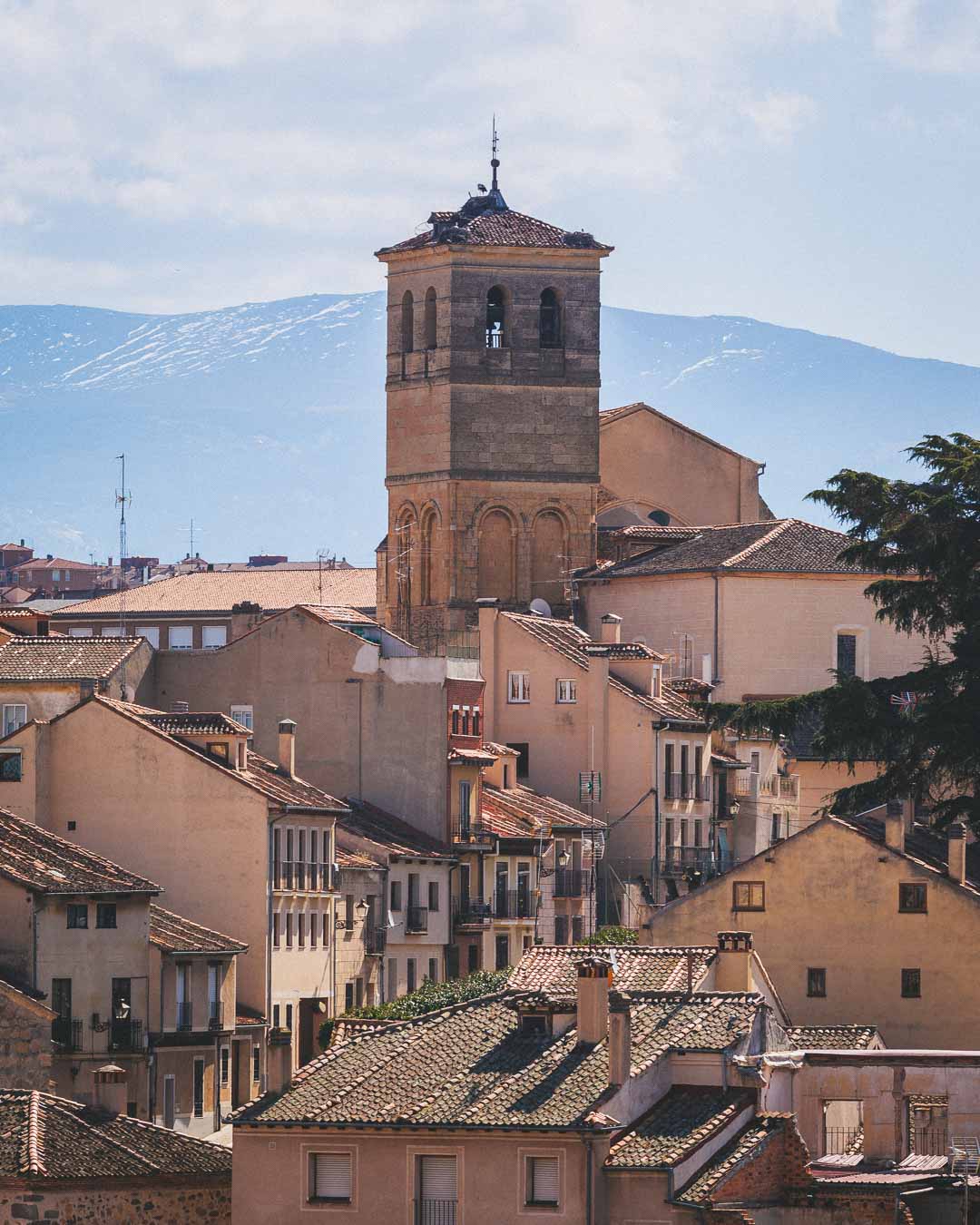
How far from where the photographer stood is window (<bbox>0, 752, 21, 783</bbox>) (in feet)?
248

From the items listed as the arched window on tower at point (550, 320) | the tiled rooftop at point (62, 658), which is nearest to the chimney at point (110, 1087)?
the tiled rooftop at point (62, 658)

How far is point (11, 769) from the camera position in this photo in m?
75.8

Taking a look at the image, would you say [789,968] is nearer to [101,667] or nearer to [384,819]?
[384,819]

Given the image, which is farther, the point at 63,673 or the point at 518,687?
the point at 518,687

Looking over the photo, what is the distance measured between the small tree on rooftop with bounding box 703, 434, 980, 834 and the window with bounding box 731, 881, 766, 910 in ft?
31.2

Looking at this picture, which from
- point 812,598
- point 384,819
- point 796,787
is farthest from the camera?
point 812,598

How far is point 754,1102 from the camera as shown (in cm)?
5503

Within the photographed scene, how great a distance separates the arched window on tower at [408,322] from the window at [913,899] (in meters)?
44.7

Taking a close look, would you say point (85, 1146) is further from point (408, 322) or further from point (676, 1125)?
point (408, 322)

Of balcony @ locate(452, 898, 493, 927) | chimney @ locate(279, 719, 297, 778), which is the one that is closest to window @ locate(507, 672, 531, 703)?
balcony @ locate(452, 898, 493, 927)

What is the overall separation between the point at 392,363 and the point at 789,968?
4598 centimetres

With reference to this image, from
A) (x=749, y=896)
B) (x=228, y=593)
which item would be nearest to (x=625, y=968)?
(x=749, y=896)

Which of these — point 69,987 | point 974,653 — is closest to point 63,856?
point 69,987

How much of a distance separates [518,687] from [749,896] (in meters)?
22.0
